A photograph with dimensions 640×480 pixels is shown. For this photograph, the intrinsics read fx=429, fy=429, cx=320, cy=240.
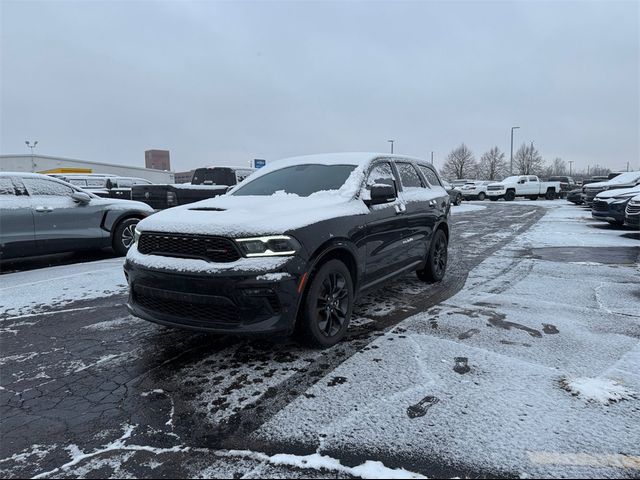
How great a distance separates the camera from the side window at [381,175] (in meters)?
4.65

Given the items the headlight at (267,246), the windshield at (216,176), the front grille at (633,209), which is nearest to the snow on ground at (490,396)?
the headlight at (267,246)

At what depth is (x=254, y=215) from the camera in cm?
347

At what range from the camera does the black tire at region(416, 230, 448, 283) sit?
6.01 meters

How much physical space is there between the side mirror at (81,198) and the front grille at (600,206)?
1410cm

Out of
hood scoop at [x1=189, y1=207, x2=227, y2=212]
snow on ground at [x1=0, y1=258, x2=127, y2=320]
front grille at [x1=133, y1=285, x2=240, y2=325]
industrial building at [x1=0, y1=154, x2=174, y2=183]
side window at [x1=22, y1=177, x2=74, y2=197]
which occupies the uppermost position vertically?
industrial building at [x1=0, y1=154, x2=174, y2=183]

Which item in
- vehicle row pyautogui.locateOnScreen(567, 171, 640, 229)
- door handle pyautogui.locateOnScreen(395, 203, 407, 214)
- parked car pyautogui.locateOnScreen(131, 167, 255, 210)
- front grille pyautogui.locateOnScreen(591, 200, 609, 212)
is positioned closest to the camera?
door handle pyautogui.locateOnScreen(395, 203, 407, 214)

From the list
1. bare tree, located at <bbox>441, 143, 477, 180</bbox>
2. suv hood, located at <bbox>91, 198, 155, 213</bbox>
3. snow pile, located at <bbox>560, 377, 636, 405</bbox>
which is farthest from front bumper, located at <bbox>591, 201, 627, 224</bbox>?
bare tree, located at <bbox>441, 143, 477, 180</bbox>

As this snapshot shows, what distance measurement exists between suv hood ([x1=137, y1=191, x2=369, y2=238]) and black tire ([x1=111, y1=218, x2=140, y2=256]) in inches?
194

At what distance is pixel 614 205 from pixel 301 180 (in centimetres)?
1224

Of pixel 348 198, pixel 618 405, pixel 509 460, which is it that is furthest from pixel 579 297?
pixel 509 460

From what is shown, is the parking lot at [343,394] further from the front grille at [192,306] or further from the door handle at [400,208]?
the door handle at [400,208]

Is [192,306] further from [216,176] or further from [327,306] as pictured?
[216,176]

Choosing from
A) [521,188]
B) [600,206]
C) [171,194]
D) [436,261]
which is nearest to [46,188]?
[171,194]

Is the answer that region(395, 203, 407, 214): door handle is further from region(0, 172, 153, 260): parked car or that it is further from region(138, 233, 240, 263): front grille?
region(0, 172, 153, 260): parked car
